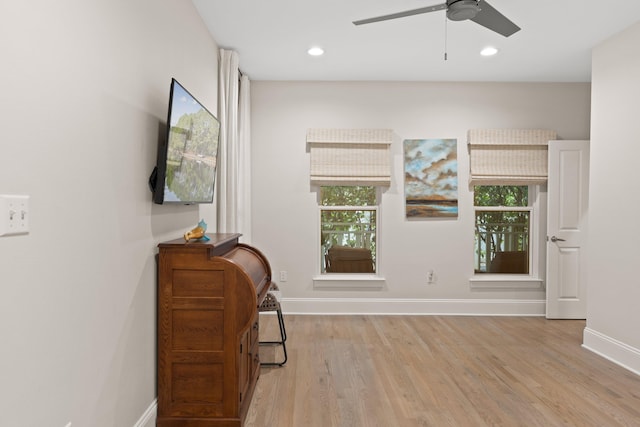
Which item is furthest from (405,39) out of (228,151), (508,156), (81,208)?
(81,208)

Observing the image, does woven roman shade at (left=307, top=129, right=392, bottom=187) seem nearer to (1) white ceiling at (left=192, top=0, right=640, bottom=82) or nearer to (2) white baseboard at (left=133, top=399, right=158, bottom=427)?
(1) white ceiling at (left=192, top=0, right=640, bottom=82)

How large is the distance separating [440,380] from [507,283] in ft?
7.70

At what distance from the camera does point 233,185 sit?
387 cm

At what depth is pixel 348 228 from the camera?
Result: 497cm

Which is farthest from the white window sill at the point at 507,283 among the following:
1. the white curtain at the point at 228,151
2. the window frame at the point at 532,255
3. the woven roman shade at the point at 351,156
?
the white curtain at the point at 228,151

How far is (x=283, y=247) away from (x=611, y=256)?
3.22 m

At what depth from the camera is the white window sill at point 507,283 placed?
15.9 feet

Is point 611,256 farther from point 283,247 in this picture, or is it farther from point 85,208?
point 85,208

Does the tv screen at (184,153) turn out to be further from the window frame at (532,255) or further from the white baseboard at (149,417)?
the window frame at (532,255)

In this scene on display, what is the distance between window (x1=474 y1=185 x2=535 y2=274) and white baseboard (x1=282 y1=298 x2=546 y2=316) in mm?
416

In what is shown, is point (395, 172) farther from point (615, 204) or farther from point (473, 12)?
point (473, 12)

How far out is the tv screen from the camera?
2.14m

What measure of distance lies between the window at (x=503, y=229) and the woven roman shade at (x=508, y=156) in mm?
204

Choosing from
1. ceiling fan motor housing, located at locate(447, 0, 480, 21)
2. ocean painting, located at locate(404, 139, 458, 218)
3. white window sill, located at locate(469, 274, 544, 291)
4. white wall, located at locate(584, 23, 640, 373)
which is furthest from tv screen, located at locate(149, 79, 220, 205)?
white window sill, located at locate(469, 274, 544, 291)
